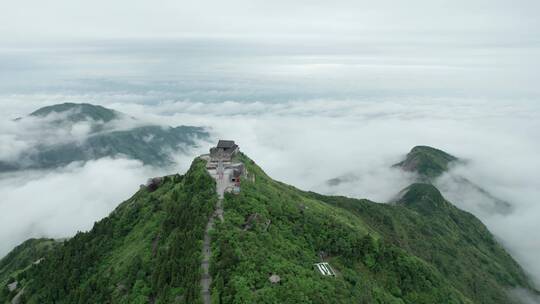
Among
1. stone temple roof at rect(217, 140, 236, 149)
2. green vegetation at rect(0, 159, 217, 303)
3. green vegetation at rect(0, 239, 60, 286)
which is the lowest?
green vegetation at rect(0, 239, 60, 286)

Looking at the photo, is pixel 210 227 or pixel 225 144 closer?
pixel 210 227

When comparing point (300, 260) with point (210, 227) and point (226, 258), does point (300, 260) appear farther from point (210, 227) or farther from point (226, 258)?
point (210, 227)

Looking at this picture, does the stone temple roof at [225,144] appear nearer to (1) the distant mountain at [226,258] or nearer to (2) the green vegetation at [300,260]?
(1) the distant mountain at [226,258]

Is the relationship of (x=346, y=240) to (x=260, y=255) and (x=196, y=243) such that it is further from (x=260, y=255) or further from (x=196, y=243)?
(x=196, y=243)

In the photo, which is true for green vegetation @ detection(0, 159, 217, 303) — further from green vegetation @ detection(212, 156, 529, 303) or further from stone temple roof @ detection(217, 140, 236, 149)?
stone temple roof @ detection(217, 140, 236, 149)

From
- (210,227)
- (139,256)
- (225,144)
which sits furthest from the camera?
(225,144)

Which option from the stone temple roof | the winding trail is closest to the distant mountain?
the winding trail

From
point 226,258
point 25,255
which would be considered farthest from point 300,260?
point 25,255

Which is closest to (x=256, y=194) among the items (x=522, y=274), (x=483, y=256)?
(x=483, y=256)
